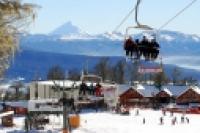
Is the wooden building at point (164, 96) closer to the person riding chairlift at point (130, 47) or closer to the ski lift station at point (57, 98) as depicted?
the ski lift station at point (57, 98)

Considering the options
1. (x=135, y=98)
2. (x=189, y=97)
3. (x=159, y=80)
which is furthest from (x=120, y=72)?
(x=189, y=97)

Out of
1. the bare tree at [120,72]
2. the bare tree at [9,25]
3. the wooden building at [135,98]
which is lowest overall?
the wooden building at [135,98]

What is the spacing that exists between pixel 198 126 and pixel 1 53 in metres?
57.5

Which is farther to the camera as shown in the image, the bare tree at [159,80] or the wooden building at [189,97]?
the bare tree at [159,80]

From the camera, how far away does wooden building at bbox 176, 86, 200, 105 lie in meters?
86.7

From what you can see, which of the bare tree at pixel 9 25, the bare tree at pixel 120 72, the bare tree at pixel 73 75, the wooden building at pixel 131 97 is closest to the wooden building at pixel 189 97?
the wooden building at pixel 131 97

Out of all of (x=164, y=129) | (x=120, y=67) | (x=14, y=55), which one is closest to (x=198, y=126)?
(x=164, y=129)

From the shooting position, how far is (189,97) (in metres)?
88.0

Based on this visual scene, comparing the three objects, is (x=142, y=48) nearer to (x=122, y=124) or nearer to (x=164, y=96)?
(x=122, y=124)

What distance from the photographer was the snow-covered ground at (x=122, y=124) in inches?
2097

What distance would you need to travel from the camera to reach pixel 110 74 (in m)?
136

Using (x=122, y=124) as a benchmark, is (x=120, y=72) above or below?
above

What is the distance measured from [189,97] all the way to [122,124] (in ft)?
104

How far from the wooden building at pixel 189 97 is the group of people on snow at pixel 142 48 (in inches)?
2982
